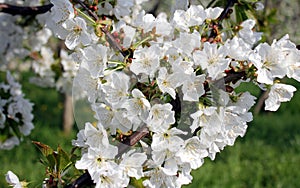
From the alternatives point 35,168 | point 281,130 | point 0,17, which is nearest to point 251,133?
point 281,130

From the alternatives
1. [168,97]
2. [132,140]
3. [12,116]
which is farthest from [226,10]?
[12,116]

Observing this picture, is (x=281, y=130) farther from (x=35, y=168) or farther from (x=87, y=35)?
(x=87, y=35)

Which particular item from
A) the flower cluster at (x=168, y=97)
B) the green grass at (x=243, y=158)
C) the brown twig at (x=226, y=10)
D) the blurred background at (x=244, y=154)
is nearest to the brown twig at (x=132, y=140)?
the flower cluster at (x=168, y=97)

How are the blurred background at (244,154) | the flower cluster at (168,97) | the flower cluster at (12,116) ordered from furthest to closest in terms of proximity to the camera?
the blurred background at (244,154) < the flower cluster at (12,116) < the flower cluster at (168,97)

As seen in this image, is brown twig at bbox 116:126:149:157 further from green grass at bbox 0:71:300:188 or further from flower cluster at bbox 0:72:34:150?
green grass at bbox 0:71:300:188

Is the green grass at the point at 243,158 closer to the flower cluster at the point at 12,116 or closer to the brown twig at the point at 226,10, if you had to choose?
the flower cluster at the point at 12,116
